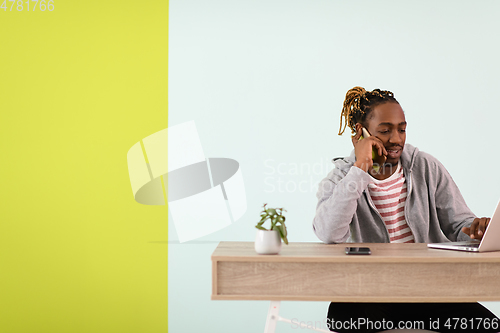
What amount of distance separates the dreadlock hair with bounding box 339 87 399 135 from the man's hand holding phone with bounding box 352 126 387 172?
0.15 metres

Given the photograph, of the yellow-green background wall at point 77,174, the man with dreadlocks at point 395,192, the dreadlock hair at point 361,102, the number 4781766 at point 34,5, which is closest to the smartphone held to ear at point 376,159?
the man with dreadlocks at point 395,192

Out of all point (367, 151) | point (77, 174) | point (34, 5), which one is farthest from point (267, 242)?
point (34, 5)

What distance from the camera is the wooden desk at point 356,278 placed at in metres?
1.34

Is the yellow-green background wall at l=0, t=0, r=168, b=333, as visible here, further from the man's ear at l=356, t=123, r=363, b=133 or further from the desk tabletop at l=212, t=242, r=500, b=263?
the desk tabletop at l=212, t=242, r=500, b=263

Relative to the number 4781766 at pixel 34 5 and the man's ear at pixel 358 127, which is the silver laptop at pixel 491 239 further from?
the number 4781766 at pixel 34 5

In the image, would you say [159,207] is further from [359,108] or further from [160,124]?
[359,108]

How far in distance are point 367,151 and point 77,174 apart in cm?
179

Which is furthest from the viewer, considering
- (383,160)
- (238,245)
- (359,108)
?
(359,108)

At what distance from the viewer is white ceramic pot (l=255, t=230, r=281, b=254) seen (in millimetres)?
1385

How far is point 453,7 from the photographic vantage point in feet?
9.68

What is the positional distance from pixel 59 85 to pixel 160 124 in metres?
0.64

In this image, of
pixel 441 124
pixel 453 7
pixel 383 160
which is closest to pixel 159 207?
pixel 383 160

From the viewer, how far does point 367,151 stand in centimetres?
178

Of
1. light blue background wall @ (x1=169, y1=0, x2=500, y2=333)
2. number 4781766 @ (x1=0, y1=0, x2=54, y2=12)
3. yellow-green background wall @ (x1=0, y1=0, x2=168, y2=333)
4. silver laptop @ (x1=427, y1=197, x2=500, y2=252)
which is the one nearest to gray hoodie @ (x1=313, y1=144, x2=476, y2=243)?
silver laptop @ (x1=427, y1=197, x2=500, y2=252)
